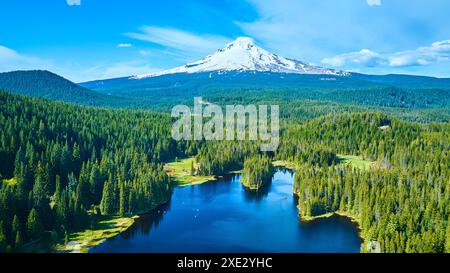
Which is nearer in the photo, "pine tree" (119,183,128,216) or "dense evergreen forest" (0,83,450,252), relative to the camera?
"dense evergreen forest" (0,83,450,252)

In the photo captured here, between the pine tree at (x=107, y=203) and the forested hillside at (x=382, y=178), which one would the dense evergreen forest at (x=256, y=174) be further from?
the pine tree at (x=107, y=203)

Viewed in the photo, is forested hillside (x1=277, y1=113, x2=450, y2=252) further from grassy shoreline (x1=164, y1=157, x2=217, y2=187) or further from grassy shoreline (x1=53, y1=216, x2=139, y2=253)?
grassy shoreline (x1=53, y1=216, x2=139, y2=253)

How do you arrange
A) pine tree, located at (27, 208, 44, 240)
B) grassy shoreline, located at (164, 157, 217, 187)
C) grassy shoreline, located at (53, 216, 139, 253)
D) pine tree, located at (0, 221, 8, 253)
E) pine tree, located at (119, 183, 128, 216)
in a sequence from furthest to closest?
grassy shoreline, located at (164, 157, 217, 187) < pine tree, located at (119, 183, 128, 216) < pine tree, located at (27, 208, 44, 240) < grassy shoreline, located at (53, 216, 139, 253) < pine tree, located at (0, 221, 8, 253)

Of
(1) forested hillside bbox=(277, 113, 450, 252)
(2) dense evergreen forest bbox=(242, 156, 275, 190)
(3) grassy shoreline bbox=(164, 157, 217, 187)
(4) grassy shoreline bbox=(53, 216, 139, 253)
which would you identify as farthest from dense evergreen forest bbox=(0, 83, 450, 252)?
(3) grassy shoreline bbox=(164, 157, 217, 187)

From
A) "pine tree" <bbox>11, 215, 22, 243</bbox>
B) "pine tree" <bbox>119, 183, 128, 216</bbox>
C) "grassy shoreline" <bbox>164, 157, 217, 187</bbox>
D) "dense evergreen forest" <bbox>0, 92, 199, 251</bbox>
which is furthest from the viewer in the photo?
"grassy shoreline" <bbox>164, 157, 217, 187</bbox>

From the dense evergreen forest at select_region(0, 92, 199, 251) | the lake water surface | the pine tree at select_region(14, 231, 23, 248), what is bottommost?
the lake water surface
